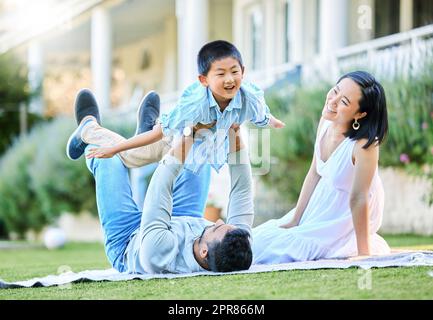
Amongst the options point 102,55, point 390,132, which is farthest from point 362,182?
point 102,55

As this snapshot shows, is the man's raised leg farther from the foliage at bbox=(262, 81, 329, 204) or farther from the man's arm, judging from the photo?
the foliage at bbox=(262, 81, 329, 204)

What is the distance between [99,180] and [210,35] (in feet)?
38.3

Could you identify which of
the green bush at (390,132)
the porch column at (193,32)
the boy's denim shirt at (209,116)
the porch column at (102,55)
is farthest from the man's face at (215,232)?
the porch column at (102,55)

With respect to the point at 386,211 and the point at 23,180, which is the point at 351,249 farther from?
the point at 23,180

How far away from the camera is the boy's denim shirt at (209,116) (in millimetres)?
3658

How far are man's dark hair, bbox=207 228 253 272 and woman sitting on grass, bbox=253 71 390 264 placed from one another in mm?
440

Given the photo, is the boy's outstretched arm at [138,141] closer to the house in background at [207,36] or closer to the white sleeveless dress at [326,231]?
the white sleeveless dress at [326,231]

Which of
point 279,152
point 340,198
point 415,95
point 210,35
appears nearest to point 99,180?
point 340,198

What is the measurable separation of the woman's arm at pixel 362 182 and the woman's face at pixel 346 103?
0.13 metres

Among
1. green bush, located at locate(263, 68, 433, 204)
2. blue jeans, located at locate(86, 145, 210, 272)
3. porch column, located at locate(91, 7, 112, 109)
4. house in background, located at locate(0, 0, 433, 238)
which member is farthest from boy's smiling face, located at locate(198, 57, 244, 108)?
porch column, located at locate(91, 7, 112, 109)

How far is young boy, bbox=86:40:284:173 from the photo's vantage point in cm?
361

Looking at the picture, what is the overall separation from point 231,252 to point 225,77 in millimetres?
719

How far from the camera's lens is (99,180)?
3.90 meters

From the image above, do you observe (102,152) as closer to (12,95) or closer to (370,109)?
(370,109)
